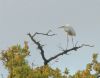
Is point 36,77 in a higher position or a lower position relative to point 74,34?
lower

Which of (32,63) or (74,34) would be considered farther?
(74,34)

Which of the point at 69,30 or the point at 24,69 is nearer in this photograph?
the point at 24,69

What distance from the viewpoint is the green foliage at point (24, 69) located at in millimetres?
18172

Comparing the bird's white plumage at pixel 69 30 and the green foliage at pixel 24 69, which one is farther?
the bird's white plumage at pixel 69 30

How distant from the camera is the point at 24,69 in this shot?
1811 cm

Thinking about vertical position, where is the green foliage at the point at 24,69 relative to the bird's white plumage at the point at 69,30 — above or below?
below

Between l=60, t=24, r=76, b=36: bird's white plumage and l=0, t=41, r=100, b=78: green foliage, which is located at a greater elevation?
l=60, t=24, r=76, b=36: bird's white plumage

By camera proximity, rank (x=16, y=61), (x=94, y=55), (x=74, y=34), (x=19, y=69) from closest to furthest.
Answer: (x=19, y=69) < (x=16, y=61) < (x=94, y=55) < (x=74, y=34)

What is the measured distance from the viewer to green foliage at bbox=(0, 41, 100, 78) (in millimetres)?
18172

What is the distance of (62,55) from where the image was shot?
73.7ft

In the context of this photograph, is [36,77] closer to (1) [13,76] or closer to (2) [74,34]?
(1) [13,76]

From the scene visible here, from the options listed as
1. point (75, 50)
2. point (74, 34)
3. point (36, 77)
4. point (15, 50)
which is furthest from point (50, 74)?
point (74, 34)

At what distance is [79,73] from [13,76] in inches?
105

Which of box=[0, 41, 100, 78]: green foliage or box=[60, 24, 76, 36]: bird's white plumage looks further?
box=[60, 24, 76, 36]: bird's white plumage
